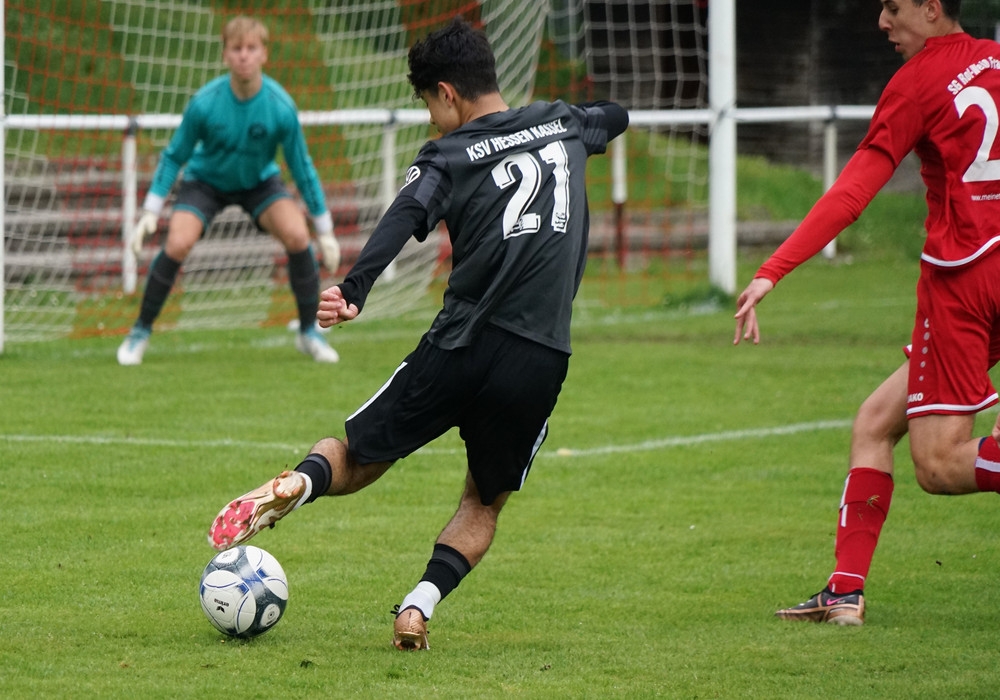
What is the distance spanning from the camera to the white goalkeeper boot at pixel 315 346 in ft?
33.9

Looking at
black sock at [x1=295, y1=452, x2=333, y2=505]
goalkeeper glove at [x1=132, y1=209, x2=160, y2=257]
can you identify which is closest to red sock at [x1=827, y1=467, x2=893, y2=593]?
black sock at [x1=295, y1=452, x2=333, y2=505]

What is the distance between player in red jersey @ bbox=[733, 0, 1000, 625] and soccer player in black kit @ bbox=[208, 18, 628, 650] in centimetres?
62

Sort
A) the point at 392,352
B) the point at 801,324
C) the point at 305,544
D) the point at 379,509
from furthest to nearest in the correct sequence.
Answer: the point at 801,324 → the point at 392,352 → the point at 379,509 → the point at 305,544

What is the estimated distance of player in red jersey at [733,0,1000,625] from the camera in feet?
14.8

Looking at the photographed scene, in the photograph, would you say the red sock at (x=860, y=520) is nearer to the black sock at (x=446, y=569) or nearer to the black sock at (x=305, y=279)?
the black sock at (x=446, y=569)

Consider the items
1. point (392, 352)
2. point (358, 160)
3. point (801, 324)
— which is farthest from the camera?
point (358, 160)

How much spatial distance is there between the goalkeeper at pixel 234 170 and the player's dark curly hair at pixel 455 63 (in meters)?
5.12

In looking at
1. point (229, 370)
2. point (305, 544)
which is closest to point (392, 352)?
point (229, 370)

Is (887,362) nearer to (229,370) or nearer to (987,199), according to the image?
(229,370)

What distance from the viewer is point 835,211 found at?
14.7 ft

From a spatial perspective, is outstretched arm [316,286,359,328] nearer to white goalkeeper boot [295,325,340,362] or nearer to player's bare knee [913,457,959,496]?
player's bare knee [913,457,959,496]

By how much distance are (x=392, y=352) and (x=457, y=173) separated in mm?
6459

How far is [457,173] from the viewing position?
4.41 meters

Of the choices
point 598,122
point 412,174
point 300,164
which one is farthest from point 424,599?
point 300,164
